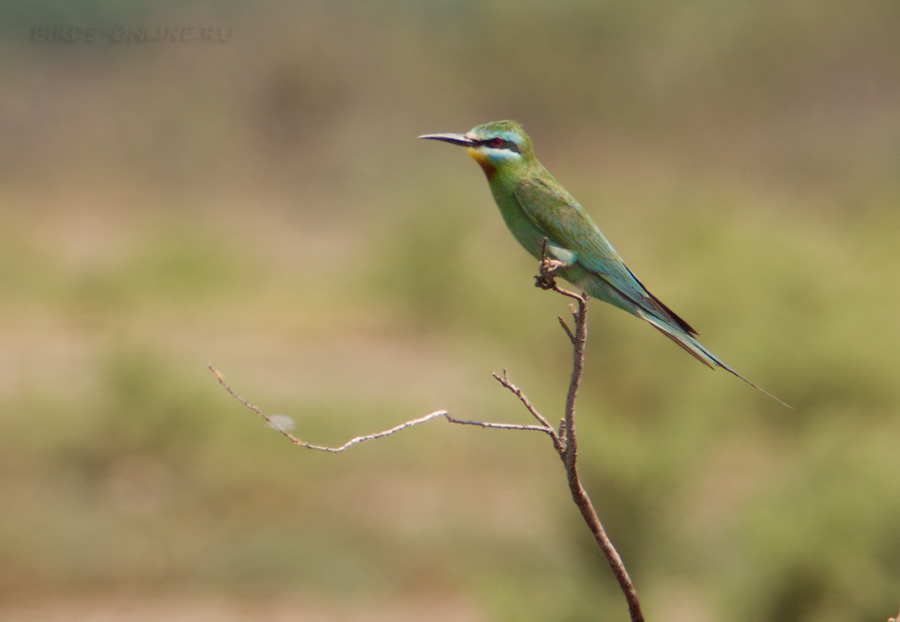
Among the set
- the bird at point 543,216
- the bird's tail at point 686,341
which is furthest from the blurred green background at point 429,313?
the bird's tail at point 686,341

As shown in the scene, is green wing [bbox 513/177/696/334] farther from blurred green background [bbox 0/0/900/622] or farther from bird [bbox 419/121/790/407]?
blurred green background [bbox 0/0/900/622]

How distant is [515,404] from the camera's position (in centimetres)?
739

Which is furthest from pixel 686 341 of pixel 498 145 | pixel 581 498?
pixel 581 498

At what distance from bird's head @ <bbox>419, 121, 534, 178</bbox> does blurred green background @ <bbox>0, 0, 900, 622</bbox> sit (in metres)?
2.58

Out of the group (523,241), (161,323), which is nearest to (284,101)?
(161,323)

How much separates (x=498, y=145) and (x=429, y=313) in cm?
818

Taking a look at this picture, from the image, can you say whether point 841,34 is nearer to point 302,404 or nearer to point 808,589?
point 302,404

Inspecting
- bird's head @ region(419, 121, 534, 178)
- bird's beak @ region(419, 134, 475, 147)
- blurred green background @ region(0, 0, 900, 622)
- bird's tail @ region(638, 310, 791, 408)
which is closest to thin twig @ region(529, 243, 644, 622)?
bird's tail @ region(638, 310, 791, 408)

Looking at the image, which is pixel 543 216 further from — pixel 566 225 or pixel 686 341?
pixel 686 341

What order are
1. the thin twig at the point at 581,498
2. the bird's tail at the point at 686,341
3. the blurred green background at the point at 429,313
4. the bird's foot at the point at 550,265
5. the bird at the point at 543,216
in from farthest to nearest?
1. the blurred green background at the point at 429,313
2. the bird at the point at 543,216
3. the bird's foot at the point at 550,265
4. the bird's tail at the point at 686,341
5. the thin twig at the point at 581,498

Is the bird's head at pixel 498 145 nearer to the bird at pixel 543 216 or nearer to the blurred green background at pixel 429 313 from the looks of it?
the bird at pixel 543 216

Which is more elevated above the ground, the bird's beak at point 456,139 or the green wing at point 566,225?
the bird's beak at point 456,139

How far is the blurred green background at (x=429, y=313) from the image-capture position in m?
5.49

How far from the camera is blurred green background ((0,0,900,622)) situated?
18.0 feet
